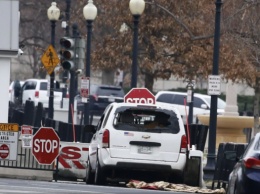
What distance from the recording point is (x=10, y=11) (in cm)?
3759

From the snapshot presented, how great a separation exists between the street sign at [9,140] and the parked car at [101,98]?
2901 cm

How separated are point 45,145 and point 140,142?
3.51 m

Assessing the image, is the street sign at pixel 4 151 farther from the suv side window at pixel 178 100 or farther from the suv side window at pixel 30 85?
the suv side window at pixel 30 85

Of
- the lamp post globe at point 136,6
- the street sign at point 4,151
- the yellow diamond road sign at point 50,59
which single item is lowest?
the street sign at point 4,151

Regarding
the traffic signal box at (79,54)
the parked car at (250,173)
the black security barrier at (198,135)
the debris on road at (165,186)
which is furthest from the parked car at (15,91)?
the parked car at (250,173)

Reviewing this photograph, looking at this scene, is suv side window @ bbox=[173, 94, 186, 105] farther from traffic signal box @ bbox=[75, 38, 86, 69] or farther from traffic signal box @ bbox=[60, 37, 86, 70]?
traffic signal box @ bbox=[60, 37, 86, 70]

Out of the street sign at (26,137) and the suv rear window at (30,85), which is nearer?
the street sign at (26,137)

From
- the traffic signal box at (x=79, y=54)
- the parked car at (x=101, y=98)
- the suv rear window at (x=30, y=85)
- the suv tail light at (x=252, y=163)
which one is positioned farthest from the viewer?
the suv rear window at (x=30, y=85)

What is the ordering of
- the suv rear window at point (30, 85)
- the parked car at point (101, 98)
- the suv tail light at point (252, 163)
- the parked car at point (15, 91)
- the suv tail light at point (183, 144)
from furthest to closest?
the parked car at point (15, 91) → the suv rear window at point (30, 85) → the parked car at point (101, 98) → the suv tail light at point (183, 144) → the suv tail light at point (252, 163)

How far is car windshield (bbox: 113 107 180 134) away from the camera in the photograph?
22656 mm

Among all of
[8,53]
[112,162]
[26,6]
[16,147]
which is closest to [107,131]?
[112,162]

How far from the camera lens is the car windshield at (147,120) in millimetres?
22656

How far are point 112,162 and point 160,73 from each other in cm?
2392

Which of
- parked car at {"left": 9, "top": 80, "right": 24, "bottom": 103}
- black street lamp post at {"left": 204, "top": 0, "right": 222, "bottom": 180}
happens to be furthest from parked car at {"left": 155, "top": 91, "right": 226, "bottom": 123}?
black street lamp post at {"left": 204, "top": 0, "right": 222, "bottom": 180}
